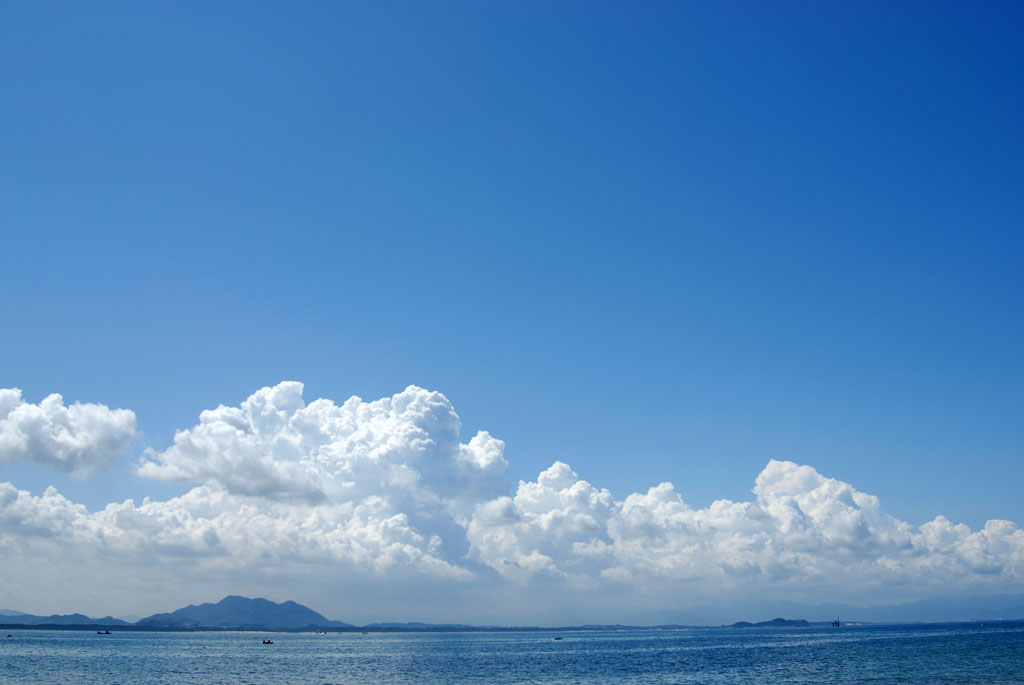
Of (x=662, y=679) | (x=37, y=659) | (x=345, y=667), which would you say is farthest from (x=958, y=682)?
(x=37, y=659)

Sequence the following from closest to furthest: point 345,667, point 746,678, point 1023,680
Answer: point 1023,680 < point 746,678 < point 345,667

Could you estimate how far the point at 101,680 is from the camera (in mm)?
98250

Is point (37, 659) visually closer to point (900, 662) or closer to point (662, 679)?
point (662, 679)

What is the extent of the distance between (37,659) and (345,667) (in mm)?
67433

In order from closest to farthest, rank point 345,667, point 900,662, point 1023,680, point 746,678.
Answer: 1. point 1023,680
2. point 746,678
3. point 900,662
4. point 345,667

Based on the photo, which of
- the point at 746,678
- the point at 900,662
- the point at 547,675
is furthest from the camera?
the point at 900,662

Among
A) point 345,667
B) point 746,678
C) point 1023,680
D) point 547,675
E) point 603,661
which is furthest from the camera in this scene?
point 603,661

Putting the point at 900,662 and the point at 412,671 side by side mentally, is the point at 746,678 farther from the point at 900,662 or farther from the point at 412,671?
the point at 412,671

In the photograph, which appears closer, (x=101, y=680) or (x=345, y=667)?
(x=101, y=680)

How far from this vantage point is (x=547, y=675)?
10550 cm

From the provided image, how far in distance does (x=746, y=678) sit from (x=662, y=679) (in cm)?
1112

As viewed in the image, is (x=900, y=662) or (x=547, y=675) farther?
(x=900, y=662)

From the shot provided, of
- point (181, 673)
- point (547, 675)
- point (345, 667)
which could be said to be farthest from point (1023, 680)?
point (181, 673)

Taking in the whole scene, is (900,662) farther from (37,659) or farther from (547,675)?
Answer: (37,659)
